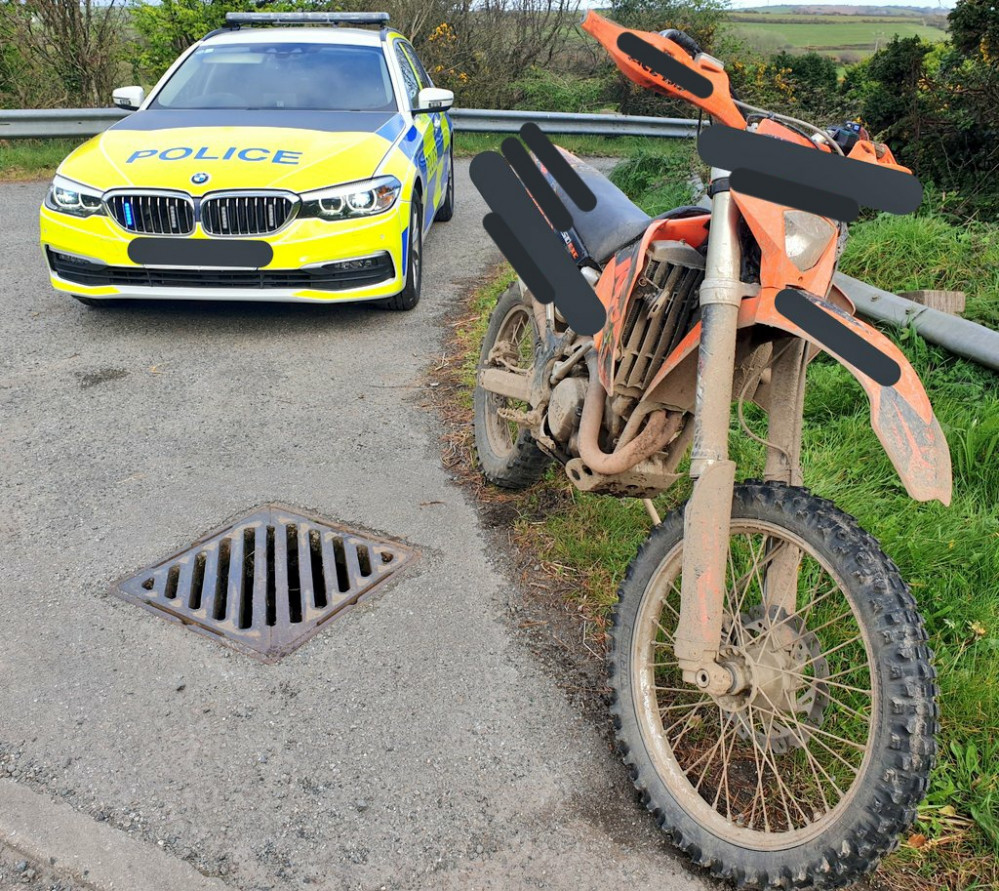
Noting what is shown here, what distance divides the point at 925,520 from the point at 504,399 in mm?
1810

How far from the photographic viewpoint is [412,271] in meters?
6.14

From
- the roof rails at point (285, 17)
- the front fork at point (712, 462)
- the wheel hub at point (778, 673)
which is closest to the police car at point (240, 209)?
the roof rails at point (285, 17)

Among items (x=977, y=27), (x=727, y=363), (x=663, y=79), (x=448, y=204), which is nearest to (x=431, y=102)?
(x=448, y=204)

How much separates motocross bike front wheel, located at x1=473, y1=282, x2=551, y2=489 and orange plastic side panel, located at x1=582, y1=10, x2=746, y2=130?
69.5 inches

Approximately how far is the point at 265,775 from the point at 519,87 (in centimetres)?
1331

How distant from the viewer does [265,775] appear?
2447 millimetres

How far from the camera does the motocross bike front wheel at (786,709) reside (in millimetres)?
1896

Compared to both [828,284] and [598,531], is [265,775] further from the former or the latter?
Answer: [828,284]

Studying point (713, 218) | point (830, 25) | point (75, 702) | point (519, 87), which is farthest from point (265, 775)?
point (830, 25)

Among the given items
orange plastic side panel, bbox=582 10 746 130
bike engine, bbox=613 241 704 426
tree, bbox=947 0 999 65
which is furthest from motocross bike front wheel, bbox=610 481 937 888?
tree, bbox=947 0 999 65

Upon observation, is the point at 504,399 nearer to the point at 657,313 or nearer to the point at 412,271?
the point at 657,313

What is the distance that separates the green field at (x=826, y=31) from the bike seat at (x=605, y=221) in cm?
465

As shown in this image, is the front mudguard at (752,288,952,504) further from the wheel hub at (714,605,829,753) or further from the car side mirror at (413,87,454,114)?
the car side mirror at (413,87,454,114)

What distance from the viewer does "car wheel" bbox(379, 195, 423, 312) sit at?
19.9 feet
